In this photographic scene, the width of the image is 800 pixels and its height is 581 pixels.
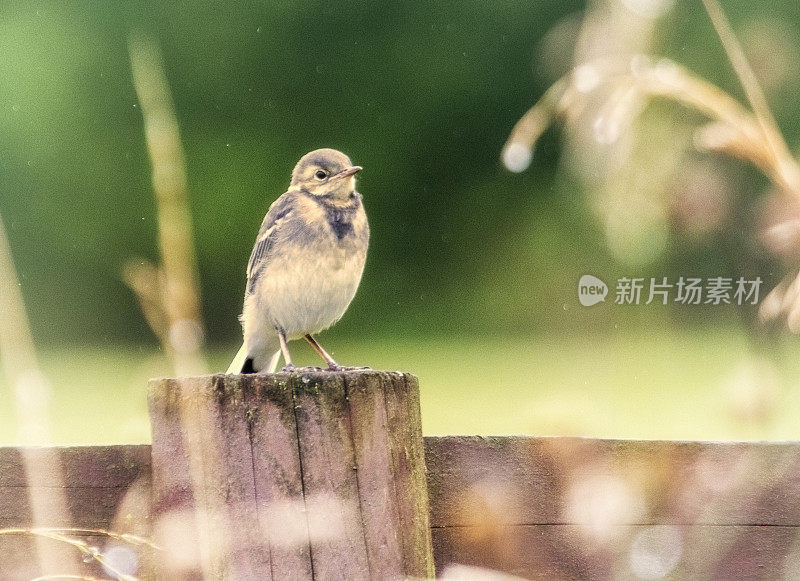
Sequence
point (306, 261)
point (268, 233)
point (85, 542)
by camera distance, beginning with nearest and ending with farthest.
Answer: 1. point (85, 542)
2. point (306, 261)
3. point (268, 233)

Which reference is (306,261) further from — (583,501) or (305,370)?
(583,501)

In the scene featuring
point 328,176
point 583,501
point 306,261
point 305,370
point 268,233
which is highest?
point 328,176

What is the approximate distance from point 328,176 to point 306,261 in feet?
0.98

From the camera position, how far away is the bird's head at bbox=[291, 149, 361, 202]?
2.84 m

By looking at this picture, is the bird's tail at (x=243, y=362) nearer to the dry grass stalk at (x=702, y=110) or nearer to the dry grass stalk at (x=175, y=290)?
the dry grass stalk at (x=175, y=290)

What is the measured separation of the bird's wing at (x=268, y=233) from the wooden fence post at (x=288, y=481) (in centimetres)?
128

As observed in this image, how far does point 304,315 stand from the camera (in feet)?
9.07

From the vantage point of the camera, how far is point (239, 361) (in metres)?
2.96

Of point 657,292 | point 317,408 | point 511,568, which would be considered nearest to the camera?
point 317,408

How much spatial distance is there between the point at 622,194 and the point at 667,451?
0.81 m

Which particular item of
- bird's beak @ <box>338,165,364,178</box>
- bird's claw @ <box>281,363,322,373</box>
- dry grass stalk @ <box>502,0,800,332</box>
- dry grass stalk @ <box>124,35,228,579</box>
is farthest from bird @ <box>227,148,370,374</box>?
dry grass stalk @ <box>502,0,800,332</box>

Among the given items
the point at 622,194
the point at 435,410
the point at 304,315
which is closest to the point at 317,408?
the point at 435,410

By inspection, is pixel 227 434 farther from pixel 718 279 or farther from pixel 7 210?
pixel 7 210

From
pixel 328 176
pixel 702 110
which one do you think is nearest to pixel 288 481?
pixel 702 110
